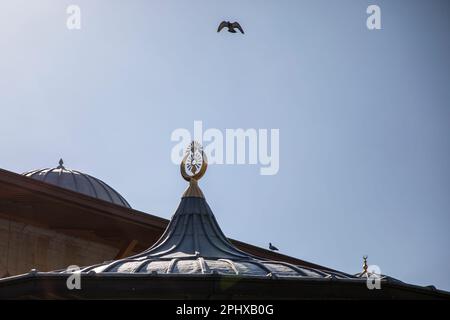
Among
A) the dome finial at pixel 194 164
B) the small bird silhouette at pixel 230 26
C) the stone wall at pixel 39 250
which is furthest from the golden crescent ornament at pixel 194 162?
the stone wall at pixel 39 250

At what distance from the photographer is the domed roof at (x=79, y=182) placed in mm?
40094

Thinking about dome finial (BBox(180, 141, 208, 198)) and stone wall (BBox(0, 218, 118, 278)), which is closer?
dome finial (BBox(180, 141, 208, 198))

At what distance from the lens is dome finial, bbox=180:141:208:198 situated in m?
26.0

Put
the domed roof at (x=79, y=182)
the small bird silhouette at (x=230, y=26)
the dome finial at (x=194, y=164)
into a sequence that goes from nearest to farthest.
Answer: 1. the dome finial at (x=194, y=164)
2. the small bird silhouette at (x=230, y=26)
3. the domed roof at (x=79, y=182)

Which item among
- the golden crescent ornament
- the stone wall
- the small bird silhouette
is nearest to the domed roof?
the stone wall

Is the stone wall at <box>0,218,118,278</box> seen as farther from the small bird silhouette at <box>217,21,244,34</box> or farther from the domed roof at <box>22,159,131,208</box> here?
the small bird silhouette at <box>217,21,244,34</box>

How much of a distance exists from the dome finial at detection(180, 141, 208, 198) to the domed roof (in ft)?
45.9

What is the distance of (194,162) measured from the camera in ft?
85.7

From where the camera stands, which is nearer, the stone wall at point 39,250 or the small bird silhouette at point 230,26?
the small bird silhouette at point 230,26

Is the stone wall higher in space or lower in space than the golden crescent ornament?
lower

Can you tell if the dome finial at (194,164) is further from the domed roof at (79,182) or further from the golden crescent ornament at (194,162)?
the domed roof at (79,182)

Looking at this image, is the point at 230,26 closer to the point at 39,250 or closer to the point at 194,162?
the point at 194,162

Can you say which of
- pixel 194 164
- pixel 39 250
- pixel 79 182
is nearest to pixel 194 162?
pixel 194 164
